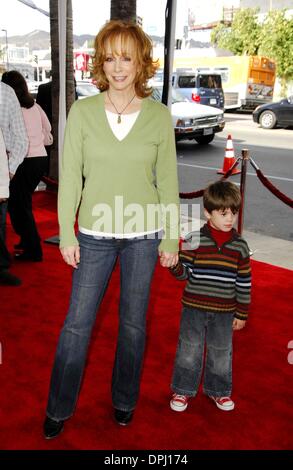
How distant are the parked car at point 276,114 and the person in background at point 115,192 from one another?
1653cm

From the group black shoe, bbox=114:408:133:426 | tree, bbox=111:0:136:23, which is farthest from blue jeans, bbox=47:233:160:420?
tree, bbox=111:0:136:23

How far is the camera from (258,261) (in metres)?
5.54

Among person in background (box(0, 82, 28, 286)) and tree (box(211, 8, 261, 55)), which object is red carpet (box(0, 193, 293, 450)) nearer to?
person in background (box(0, 82, 28, 286))

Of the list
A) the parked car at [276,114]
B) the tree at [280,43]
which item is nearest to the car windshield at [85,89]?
the parked car at [276,114]

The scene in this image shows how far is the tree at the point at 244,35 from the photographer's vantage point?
3288 cm

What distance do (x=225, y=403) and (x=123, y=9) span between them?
4354 millimetres

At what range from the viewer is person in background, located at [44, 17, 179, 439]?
222 cm

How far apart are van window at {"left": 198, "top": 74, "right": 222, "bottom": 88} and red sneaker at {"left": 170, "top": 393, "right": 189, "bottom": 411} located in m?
18.1

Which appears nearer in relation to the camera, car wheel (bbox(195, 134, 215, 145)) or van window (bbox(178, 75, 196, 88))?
car wheel (bbox(195, 134, 215, 145))

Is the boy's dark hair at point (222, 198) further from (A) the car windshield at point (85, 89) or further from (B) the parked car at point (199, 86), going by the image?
(B) the parked car at point (199, 86)

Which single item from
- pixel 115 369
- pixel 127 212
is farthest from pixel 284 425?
pixel 127 212

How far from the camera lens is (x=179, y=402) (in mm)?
2895

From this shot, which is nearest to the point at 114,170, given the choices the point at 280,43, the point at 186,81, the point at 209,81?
the point at 186,81
